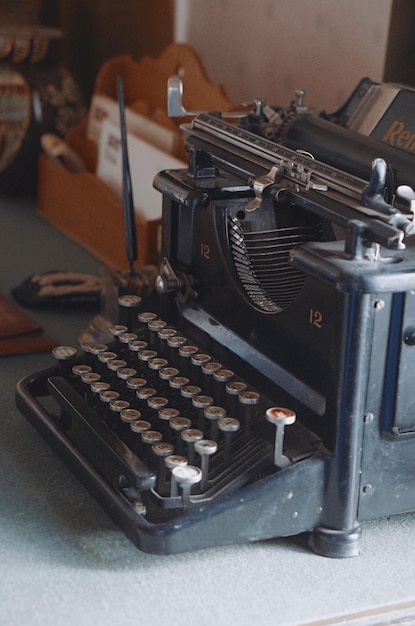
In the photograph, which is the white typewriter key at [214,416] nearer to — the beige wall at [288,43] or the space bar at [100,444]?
the space bar at [100,444]

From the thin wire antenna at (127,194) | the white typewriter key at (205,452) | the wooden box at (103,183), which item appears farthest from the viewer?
the wooden box at (103,183)

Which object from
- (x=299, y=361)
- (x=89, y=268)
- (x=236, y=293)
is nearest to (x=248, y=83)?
(x=89, y=268)

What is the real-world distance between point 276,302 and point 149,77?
2.20 meters

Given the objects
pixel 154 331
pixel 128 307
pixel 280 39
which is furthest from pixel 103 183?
pixel 154 331

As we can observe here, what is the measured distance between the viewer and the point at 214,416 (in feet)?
6.81

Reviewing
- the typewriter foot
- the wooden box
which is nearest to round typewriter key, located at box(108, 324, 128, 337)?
the typewriter foot

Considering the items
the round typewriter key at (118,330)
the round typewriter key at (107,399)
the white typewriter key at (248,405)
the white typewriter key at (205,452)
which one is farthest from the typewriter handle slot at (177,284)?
the white typewriter key at (205,452)

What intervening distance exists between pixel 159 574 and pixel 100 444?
0.32 m

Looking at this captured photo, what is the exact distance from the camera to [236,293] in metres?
2.33

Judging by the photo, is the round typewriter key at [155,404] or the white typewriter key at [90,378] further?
the white typewriter key at [90,378]

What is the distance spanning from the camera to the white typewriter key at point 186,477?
1.90 meters

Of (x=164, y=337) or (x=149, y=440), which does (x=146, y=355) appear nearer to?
(x=164, y=337)

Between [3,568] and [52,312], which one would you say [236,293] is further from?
[52,312]

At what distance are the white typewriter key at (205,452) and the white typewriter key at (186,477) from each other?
3 centimetres
